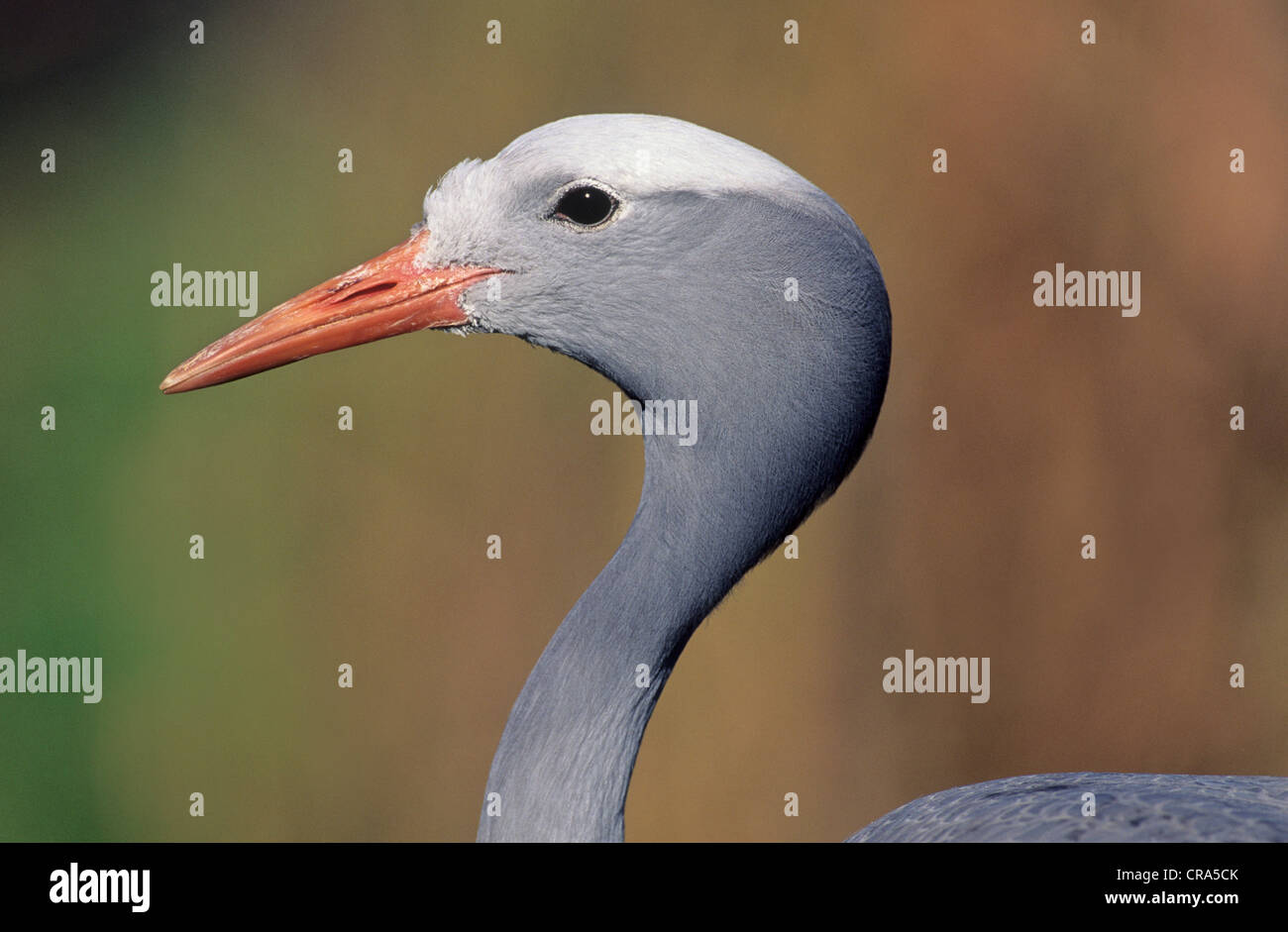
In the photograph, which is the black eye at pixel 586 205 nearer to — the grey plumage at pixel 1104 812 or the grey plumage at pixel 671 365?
the grey plumage at pixel 671 365

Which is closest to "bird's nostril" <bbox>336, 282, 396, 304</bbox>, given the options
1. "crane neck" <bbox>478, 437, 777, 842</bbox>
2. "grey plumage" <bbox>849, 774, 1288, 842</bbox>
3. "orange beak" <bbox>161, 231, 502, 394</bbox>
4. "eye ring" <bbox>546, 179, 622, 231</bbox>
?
"orange beak" <bbox>161, 231, 502, 394</bbox>

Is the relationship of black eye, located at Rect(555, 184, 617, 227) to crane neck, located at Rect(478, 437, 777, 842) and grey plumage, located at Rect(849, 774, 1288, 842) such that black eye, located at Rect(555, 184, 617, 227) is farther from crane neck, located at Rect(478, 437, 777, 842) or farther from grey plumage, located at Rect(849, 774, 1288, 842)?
grey plumage, located at Rect(849, 774, 1288, 842)

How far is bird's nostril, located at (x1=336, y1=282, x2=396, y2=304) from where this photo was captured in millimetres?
1541

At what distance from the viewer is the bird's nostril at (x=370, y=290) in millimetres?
1541

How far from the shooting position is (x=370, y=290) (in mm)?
1546

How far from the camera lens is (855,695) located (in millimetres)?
3799

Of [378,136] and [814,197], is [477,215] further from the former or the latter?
[378,136]

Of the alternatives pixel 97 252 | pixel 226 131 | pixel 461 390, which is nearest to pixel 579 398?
pixel 461 390

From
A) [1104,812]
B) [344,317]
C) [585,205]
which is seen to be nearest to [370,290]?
[344,317]

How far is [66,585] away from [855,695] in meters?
2.84

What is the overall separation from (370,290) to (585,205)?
336mm

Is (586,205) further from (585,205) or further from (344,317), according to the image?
(344,317)
